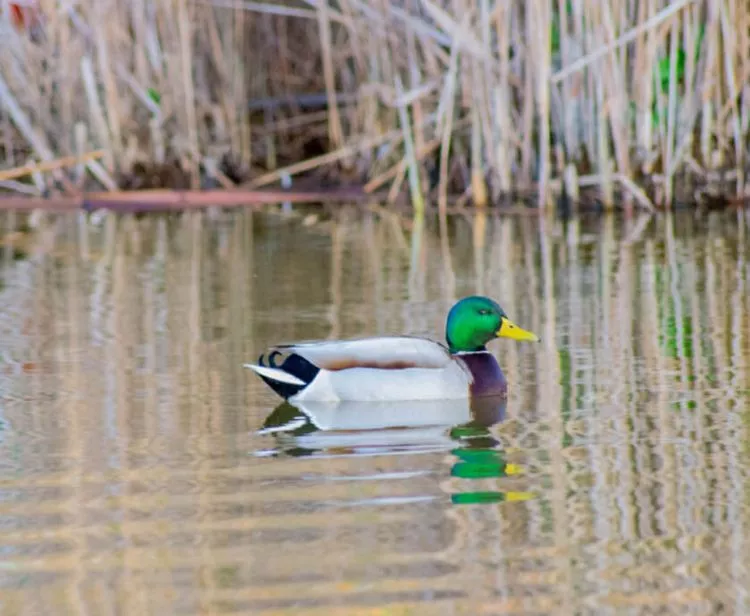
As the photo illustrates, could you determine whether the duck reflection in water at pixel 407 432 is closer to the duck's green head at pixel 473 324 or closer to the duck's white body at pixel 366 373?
the duck's white body at pixel 366 373

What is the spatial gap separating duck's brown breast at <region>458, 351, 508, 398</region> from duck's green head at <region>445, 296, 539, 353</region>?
0.30 feet

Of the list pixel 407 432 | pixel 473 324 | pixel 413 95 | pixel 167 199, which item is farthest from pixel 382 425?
pixel 167 199

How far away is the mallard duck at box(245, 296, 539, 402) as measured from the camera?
645 cm

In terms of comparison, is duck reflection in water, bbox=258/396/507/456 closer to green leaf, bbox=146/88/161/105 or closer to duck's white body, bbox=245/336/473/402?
duck's white body, bbox=245/336/473/402

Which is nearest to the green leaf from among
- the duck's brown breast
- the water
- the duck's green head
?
the water

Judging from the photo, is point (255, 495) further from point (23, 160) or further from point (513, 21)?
point (23, 160)

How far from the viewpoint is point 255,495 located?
5082 mm

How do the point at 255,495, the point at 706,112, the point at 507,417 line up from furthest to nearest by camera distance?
the point at 706,112 < the point at 507,417 < the point at 255,495

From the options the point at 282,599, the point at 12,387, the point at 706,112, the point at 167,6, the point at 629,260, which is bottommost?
the point at 282,599

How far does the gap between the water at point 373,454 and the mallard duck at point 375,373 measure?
0.28 ft

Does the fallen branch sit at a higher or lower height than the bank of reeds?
lower

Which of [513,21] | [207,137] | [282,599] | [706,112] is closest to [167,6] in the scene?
[207,137]

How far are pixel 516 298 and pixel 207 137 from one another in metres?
6.37

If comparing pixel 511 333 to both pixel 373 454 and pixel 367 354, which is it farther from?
pixel 373 454
